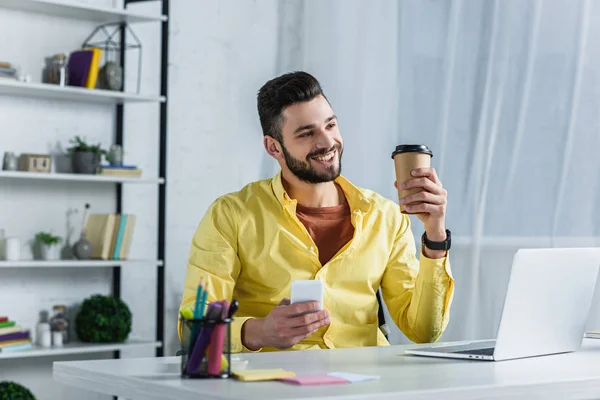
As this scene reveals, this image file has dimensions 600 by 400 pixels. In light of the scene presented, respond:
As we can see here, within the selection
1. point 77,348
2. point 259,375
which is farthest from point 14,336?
→ point 259,375

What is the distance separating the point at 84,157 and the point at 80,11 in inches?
24.7

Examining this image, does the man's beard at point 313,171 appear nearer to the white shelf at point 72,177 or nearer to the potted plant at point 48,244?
the white shelf at point 72,177

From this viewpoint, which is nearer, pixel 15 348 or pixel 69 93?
pixel 15 348

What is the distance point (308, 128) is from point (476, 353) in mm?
871

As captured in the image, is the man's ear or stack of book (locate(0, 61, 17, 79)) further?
stack of book (locate(0, 61, 17, 79))

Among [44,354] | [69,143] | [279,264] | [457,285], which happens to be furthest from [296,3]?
[279,264]

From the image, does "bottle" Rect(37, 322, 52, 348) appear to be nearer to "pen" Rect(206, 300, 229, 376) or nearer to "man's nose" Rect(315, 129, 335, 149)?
"man's nose" Rect(315, 129, 335, 149)

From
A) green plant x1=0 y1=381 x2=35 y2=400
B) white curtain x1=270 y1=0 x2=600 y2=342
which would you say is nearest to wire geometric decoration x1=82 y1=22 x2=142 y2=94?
white curtain x1=270 y1=0 x2=600 y2=342

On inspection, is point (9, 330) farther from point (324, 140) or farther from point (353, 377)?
point (353, 377)

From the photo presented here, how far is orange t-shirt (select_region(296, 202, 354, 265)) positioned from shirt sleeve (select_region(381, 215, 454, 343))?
0.16 metres

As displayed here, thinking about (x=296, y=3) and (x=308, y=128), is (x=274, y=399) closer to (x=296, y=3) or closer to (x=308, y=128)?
(x=308, y=128)

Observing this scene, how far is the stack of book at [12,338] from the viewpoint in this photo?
3.65m

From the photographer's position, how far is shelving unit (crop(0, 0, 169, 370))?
371 centimetres

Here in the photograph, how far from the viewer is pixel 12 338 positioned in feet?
12.1
